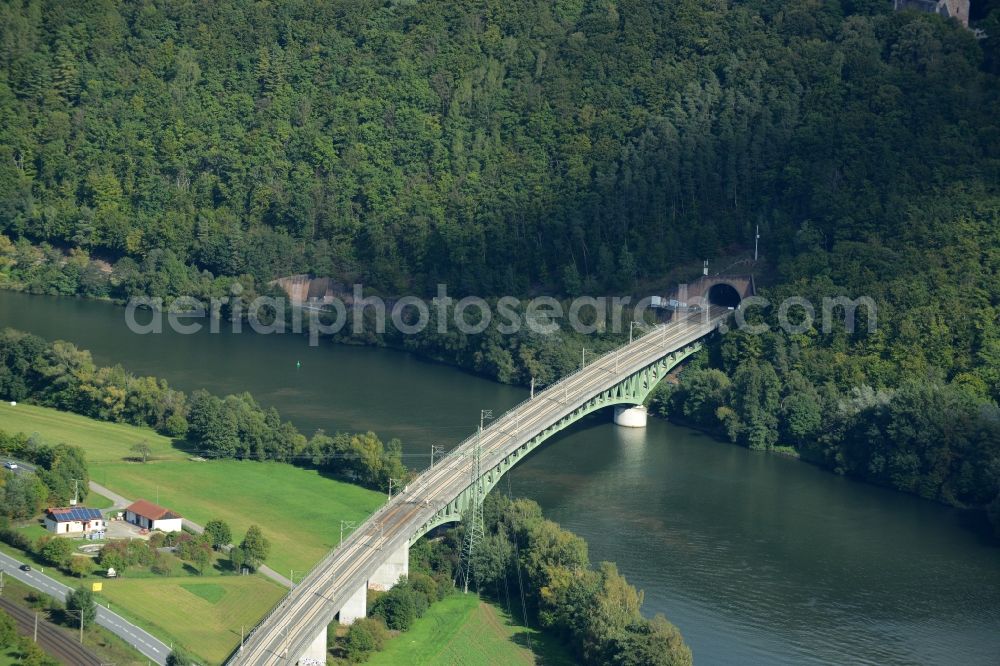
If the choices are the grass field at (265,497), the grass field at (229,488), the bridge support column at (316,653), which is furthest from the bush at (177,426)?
the bridge support column at (316,653)

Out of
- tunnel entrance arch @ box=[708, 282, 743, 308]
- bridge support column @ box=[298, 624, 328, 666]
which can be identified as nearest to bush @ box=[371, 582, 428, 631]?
bridge support column @ box=[298, 624, 328, 666]

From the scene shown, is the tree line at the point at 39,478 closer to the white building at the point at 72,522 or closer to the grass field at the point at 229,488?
the white building at the point at 72,522

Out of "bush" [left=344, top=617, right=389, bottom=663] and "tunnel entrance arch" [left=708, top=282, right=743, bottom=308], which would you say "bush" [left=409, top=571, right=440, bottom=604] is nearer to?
"bush" [left=344, top=617, right=389, bottom=663]

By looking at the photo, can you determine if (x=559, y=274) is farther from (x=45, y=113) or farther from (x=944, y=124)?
(x=45, y=113)

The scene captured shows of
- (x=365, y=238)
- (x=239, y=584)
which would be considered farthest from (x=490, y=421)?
(x=365, y=238)

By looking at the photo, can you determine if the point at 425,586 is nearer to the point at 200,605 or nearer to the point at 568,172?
the point at 200,605

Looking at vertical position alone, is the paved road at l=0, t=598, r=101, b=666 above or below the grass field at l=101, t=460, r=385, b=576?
below
